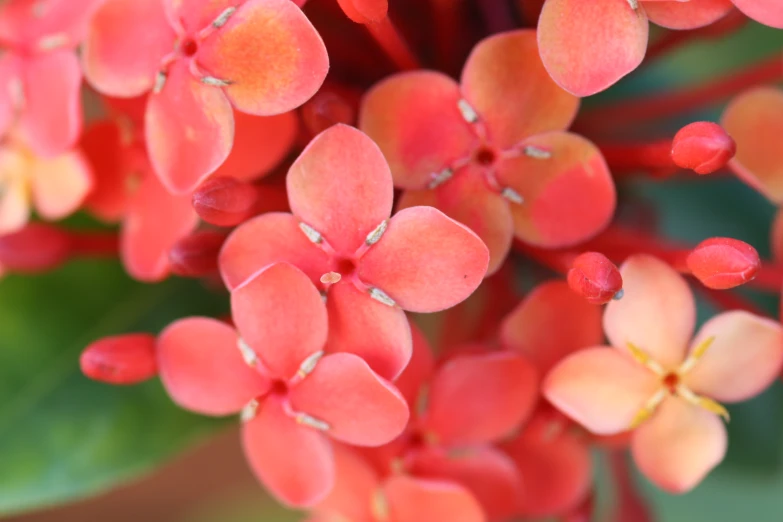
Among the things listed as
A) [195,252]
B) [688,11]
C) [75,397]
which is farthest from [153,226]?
[688,11]

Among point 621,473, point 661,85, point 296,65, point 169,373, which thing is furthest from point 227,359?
point 661,85

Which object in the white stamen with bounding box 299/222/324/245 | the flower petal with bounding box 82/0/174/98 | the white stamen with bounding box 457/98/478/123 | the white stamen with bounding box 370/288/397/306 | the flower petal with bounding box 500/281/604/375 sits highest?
the flower petal with bounding box 82/0/174/98

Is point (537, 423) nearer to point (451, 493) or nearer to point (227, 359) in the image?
point (451, 493)

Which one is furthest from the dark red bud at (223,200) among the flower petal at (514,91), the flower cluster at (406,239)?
the flower petal at (514,91)

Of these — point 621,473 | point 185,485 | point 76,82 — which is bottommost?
point 185,485

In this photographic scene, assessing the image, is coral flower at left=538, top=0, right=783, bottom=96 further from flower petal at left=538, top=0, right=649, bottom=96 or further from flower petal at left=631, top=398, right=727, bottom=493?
flower petal at left=631, top=398, right=727, bottom=493

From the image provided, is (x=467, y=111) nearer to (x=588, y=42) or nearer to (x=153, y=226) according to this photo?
(x=588, y=42)

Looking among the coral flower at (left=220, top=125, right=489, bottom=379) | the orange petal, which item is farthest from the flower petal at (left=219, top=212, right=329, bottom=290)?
the orange petal

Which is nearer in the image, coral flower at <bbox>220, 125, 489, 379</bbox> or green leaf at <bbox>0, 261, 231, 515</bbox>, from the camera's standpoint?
coral flower at <bbox>220, 125, 489, 379</bbox>
